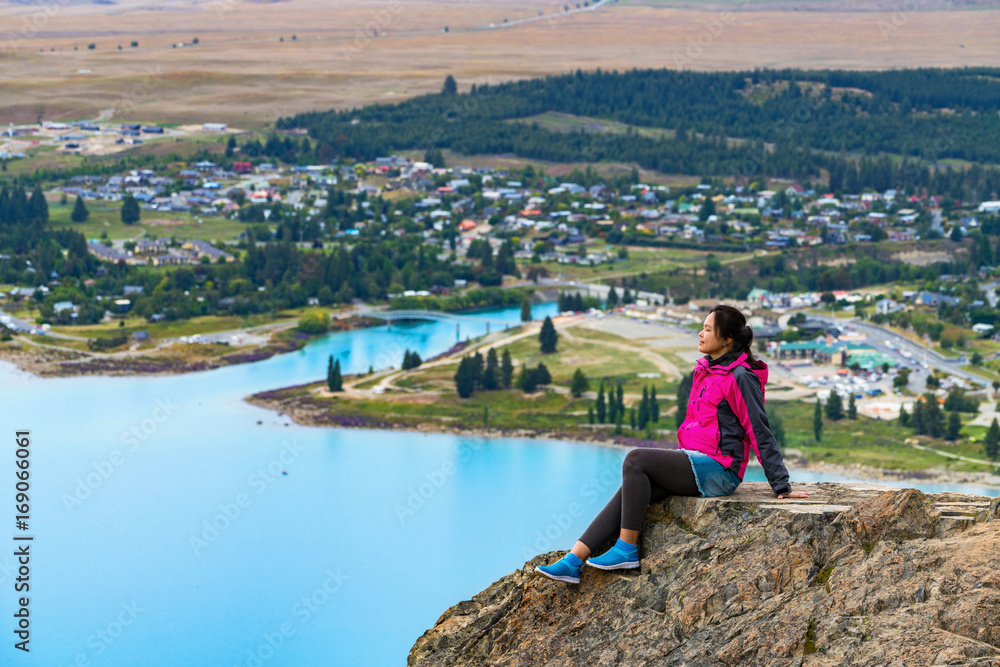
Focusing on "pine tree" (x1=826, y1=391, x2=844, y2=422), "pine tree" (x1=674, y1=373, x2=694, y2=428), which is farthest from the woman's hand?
"pine tree" (x1=826, y1=391, x2=844, y2=422)

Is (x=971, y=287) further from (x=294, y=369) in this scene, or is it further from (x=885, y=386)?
(x=294, y=369)

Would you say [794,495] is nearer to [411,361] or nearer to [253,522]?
[253,522]

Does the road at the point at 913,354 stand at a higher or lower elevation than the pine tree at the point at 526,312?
lower

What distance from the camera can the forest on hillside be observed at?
241ft

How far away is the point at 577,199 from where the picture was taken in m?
64.4

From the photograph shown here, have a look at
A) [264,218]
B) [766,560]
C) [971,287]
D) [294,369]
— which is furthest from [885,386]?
[264,218]

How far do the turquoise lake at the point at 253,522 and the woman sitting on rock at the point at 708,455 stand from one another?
44.9 ft

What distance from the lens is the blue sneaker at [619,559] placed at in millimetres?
3977

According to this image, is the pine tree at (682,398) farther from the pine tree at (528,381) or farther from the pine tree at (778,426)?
the pine tree at (528,381)

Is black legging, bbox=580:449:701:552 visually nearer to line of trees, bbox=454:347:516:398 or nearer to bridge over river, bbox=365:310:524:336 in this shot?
line of trees, bbox=454:347:516:398

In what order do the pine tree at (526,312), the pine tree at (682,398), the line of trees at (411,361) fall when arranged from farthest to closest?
the pine tree at (526,312), the line of trees at (411,361), the pine tree at (682,398)

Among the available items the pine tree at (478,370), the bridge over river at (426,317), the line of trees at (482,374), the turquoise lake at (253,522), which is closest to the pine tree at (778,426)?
the turquoise lake at (253,522)

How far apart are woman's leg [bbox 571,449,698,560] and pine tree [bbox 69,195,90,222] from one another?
2247 inches

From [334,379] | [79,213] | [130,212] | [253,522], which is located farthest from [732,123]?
[253,522]
